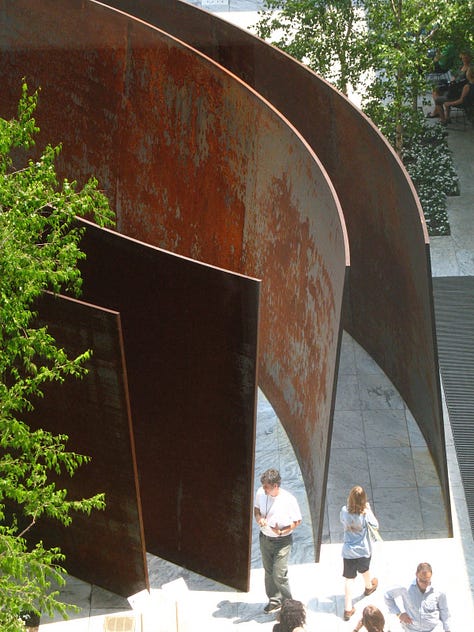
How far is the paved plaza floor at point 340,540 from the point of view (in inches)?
398

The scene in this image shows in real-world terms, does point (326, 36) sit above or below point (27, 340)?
above

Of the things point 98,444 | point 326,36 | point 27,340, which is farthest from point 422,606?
point 326,36

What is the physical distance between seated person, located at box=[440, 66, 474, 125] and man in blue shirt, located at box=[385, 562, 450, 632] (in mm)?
10542

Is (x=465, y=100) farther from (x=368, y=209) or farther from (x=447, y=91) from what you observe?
(x=368, y=209)

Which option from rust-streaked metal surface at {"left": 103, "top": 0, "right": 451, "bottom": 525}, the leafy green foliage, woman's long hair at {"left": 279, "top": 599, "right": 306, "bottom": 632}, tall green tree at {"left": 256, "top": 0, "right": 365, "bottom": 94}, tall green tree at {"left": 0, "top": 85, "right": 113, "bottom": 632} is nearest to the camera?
tall green tree at {"left": 0, "top": 85, "right": 113, "bottom": 632}

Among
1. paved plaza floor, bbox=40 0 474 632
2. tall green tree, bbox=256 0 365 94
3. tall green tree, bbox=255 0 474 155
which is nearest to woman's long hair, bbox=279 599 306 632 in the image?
paved plaza floor, bbox=40 0 474 632

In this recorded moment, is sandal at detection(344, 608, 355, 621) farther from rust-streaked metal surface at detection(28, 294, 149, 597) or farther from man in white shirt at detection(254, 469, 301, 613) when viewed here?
rust-streaked metal surface at detection(28, 294, 149, 597)

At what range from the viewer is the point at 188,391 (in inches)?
376

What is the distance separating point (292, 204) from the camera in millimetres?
10930

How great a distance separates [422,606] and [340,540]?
183cm

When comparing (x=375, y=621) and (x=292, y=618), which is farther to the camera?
(x=375, y=621)

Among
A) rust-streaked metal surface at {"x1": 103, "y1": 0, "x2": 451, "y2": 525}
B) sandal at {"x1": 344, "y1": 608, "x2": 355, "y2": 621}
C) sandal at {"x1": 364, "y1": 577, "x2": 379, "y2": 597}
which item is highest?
rust-streaked metal surface at {"x1": 103, "y1": 0, "x2": 451, "y2": 525}

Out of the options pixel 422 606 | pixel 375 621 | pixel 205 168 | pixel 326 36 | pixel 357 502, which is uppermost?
pixel 326 36

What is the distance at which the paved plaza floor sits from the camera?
10117 mm
